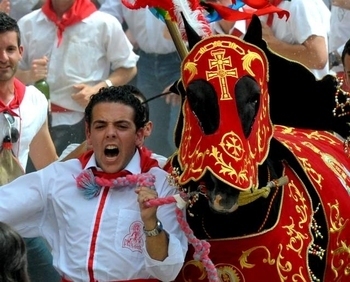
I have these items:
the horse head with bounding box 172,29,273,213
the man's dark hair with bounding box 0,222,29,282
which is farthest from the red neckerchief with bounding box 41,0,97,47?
the man's dark hair with bounding box 0,222,29,282

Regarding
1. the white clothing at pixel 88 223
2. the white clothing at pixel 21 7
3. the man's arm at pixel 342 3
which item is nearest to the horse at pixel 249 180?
the white clothing at pixel 88 223

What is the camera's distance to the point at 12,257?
331 cm

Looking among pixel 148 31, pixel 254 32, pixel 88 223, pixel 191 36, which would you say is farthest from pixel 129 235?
pixel 148 31

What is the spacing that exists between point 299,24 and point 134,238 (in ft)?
9.57

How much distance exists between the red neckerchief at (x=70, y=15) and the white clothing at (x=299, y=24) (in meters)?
1.06

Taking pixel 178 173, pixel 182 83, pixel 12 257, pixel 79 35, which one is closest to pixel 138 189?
pixel 178 173

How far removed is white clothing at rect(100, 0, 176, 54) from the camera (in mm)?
7578

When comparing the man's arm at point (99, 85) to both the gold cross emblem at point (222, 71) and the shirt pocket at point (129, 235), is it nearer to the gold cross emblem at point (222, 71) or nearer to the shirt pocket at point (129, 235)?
the shirt pocket at point (129, 235)

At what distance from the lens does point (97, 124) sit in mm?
4516

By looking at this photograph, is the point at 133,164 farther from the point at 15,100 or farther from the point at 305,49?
the point at 305,49

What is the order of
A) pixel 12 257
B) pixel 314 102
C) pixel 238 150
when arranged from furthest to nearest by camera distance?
pixel 314 102 → pixel 238 150 → pixel 12 257

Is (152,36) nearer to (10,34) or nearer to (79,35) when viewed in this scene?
(79,35)

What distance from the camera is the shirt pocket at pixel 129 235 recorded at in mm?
4285

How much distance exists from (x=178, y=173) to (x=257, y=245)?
38 centimetres
